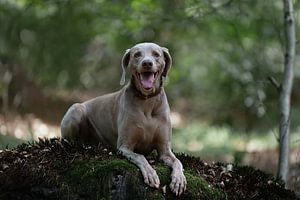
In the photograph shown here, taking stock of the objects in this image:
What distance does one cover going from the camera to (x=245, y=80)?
39.8 feet

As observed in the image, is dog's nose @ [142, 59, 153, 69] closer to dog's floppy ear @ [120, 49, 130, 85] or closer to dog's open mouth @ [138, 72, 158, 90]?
dog's open mouth @ [138, 72, 158, 90]

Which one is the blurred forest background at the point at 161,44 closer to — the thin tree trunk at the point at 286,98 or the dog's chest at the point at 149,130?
the thin tree trunk at the point at 286,98

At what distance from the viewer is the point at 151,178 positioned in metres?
5.00

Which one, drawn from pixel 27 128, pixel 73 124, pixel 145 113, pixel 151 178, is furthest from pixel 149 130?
pixel 27 128

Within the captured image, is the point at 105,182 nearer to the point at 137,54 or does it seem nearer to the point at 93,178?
the point at 93,178

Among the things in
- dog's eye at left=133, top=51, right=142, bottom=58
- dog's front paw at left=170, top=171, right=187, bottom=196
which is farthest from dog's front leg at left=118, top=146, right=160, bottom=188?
dog's eye at left=133, top=51, right=142, bottom=58

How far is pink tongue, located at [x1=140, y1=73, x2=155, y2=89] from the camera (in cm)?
543

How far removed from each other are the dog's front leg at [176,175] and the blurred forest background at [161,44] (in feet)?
12.3

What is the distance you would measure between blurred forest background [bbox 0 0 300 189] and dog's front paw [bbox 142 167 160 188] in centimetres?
423

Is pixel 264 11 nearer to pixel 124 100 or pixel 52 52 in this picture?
pixel 52 52

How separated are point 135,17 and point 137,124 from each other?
13.6 feet

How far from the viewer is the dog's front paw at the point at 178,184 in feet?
16.6

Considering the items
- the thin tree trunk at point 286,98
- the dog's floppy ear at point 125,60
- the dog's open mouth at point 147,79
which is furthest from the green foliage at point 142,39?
the dog's open mouth at point 147,79

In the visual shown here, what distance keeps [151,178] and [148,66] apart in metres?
1.06
